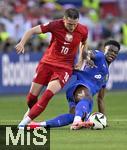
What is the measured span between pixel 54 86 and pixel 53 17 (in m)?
14.4

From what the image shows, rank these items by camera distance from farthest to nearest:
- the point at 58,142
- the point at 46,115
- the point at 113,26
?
the point at 113,26
the point at 46,115
the point at 58,142

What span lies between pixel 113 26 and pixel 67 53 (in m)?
15.3

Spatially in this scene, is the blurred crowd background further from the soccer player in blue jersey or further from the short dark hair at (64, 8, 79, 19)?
the short dark hair at (64, 8, 79, 19)

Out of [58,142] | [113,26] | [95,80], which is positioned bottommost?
[58,142]

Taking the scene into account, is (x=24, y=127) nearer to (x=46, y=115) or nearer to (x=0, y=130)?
(x=0, y=130)

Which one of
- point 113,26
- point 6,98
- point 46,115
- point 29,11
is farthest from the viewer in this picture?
point 113,26

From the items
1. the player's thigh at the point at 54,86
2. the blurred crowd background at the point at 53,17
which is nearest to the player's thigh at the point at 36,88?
the player's thigh at the point at 54,86

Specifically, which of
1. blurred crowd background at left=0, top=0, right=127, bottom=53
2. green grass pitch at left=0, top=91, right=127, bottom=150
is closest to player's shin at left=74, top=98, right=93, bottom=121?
green grass pitch at left=0, top=91, right=127, bottom=150

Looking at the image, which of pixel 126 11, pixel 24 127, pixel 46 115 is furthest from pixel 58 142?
pixel 126 11

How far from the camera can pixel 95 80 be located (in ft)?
43.4

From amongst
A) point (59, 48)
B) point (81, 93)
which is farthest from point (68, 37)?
point (81, 93)

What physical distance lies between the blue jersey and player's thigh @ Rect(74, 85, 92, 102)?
10 cm

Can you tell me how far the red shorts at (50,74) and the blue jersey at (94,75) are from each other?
0.85 ft

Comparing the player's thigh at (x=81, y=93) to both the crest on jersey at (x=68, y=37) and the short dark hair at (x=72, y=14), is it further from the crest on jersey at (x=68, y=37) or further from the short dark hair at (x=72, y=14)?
the short dark hair at (x=72, y=14)
